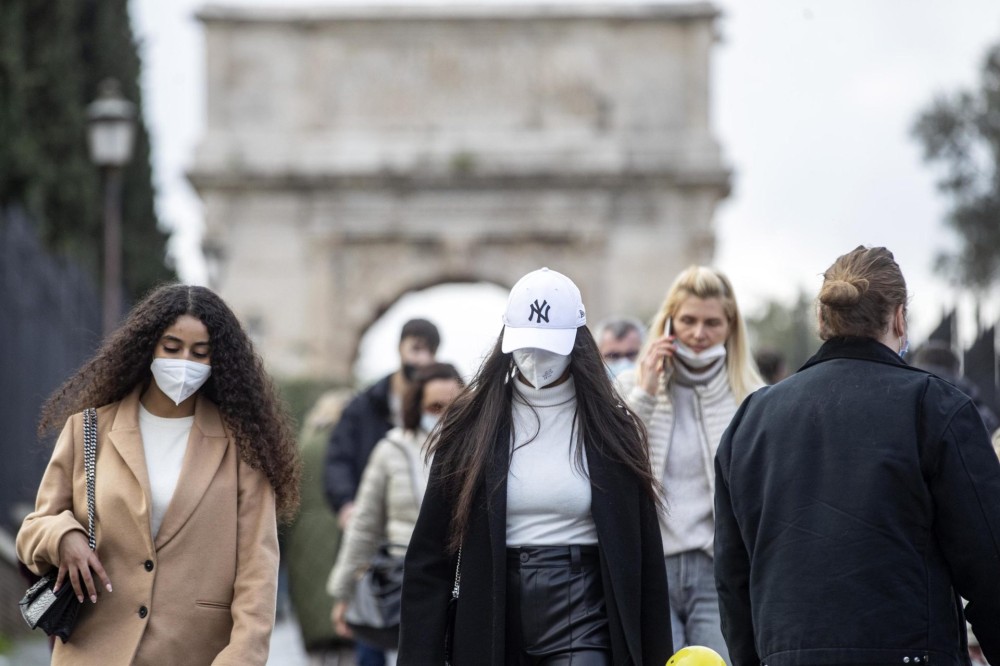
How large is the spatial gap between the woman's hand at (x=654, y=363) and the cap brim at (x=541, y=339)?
3.71ft

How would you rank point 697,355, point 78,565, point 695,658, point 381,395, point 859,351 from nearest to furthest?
1. point 859,351
2. point 78,565
3. point 695,658
4. point 697,355
5. point 381,395

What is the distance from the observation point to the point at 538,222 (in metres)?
31.3

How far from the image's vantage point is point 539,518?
4.97m

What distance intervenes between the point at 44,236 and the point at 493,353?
18.6 metres

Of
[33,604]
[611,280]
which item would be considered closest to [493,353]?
[33,604]

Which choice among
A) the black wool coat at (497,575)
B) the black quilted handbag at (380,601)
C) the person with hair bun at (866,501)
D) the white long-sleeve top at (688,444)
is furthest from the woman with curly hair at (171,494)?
the black quilted handbag at (380,601)

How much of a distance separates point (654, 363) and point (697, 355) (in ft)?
0.66

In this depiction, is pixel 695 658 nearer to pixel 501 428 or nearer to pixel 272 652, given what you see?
pixel 501 428

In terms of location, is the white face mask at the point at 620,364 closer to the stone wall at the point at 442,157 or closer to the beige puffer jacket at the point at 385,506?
the beige puffer jacket at the point at 385,506

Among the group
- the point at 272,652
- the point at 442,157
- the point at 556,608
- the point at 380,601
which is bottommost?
the point at 272,652

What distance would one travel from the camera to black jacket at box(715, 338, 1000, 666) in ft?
13.8

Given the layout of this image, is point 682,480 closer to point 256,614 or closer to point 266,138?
point 256,614

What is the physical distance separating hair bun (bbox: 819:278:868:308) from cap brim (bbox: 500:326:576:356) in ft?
2.77

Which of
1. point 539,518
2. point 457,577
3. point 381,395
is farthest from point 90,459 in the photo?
point 381,395
